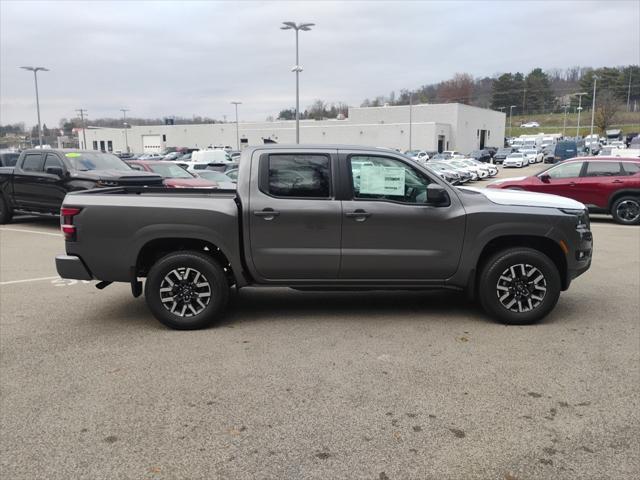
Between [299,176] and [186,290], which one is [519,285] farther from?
[186,290]

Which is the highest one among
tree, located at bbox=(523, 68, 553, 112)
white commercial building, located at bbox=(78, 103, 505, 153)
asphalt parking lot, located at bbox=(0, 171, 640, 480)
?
tree, located at bbox=(523, 68, 553, 112)

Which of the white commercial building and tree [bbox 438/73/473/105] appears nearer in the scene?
the white commercial building

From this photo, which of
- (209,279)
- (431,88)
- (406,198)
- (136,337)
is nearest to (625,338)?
(406,198)

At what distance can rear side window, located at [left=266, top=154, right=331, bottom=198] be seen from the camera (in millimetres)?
5613

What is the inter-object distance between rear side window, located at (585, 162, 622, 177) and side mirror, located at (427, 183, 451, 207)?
35.3 ft

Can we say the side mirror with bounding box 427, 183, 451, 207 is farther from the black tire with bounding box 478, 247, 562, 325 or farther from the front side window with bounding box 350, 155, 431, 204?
the black tire with bounding box 478, 247, 562, 325

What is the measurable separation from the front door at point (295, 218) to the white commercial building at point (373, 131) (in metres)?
61.8

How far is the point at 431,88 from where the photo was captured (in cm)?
14088

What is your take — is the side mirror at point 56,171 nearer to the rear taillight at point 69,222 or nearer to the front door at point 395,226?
the rear taillight at point 69,222

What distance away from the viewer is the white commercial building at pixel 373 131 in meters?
74.8

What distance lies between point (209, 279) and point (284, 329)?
92 cm

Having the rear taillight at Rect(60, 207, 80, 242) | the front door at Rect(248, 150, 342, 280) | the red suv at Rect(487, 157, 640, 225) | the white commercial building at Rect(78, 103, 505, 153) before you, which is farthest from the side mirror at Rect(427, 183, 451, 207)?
the white commercial building at Rect(78, 103, 505, 153)

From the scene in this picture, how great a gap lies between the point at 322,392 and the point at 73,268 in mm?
2960

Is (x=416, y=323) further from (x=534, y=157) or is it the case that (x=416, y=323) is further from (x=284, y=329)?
(x=534, y=157)
